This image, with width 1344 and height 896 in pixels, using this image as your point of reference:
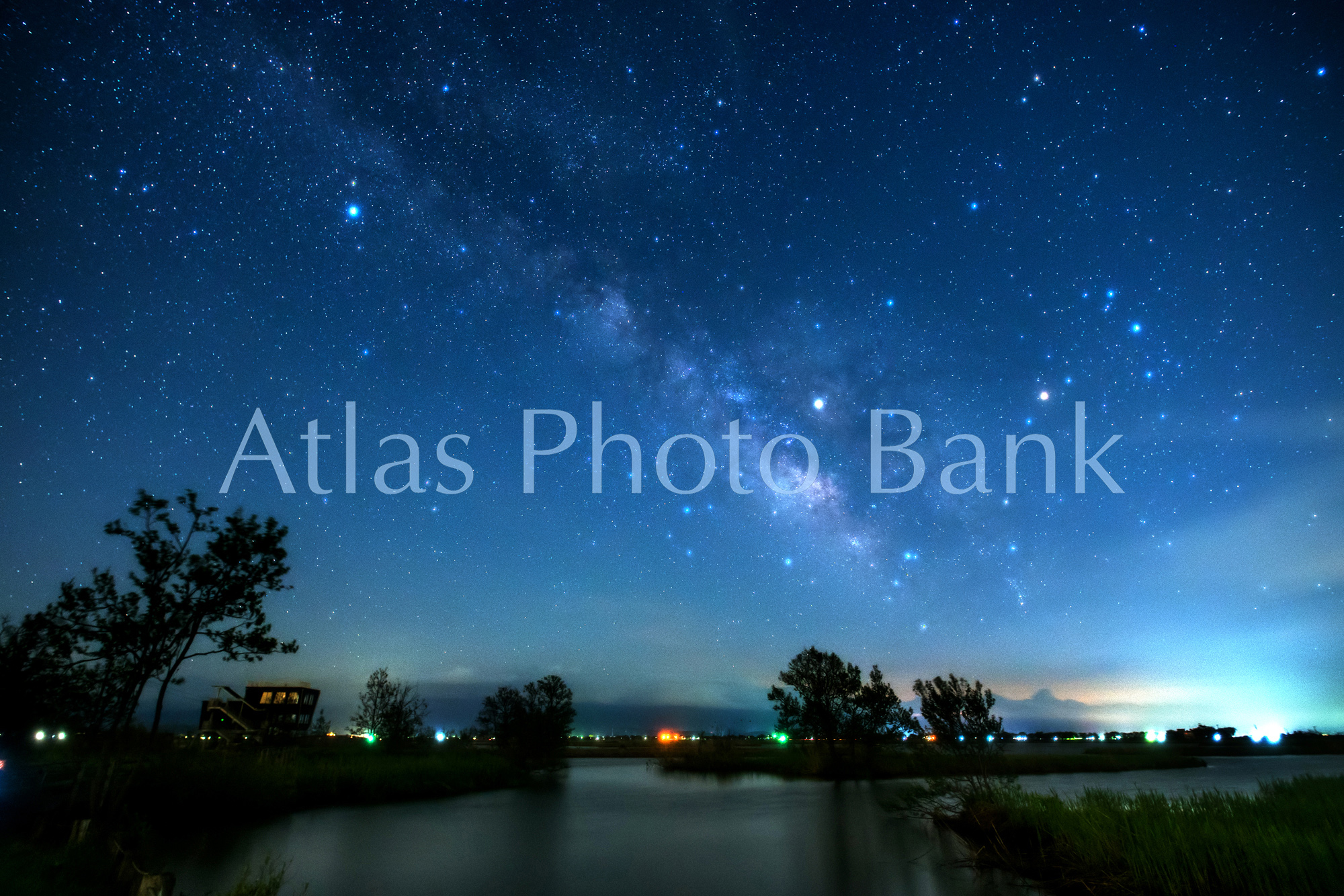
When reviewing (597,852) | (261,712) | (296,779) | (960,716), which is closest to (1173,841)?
(960,716)

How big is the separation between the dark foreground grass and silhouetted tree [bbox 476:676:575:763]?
5001cm

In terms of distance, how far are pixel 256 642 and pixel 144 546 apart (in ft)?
12.8

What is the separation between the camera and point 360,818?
2962cm

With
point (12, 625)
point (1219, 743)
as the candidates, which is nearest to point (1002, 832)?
point (12, 625)

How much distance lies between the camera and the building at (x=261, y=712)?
51.3 metres

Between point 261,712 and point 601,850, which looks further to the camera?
point 261,712

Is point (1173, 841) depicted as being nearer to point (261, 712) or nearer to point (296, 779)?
point (296, 779)

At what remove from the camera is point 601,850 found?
78.5 feet

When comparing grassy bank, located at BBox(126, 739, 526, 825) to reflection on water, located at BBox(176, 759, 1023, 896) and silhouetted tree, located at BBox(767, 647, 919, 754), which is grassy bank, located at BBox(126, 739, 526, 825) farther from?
silhouetted tree, located at BBox(767, 647, 919, 754)

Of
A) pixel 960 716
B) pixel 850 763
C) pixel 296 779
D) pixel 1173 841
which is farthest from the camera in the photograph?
pixel 850 763

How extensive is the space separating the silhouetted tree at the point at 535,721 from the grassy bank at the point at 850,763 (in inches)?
798

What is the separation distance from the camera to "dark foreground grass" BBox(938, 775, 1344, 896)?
11.1m

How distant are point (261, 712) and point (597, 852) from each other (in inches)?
2459

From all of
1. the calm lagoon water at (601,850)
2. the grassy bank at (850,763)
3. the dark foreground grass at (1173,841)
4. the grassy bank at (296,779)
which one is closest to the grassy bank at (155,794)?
the grassy bank at (296,779)
